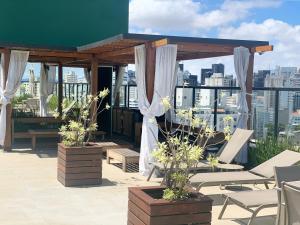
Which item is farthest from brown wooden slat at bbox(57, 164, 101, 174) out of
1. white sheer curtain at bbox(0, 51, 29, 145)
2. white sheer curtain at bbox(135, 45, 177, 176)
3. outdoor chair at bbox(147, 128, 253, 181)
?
white sheer curtain at bbox(0, 51, 29, 145)

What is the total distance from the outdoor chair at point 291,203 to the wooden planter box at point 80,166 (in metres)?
3.81

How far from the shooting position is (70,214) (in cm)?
560

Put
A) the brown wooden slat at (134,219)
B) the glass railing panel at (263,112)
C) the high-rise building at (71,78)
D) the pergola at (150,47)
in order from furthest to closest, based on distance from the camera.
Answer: the high-rise building at (71,78), the glass railing panel at (263,112), the pergola at (150,47), the brown wooden slat at (134,219)

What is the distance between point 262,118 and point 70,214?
5306mm

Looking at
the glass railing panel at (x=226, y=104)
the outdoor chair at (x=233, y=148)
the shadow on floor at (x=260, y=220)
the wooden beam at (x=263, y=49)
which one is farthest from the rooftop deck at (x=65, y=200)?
the glass railing panel at (x=226, y=104)

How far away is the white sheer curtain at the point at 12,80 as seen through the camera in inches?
428

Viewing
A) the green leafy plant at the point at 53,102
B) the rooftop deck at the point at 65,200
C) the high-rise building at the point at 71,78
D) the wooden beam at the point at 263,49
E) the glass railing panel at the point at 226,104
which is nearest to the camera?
the rooftop deck at the point at 65,200

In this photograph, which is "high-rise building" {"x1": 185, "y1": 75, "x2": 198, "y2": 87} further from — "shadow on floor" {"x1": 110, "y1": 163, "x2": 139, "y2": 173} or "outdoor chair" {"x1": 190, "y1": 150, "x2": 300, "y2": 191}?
"outdoor chair" {"x1": 190, "y1": 150, "x2": 300, "y2": 191}

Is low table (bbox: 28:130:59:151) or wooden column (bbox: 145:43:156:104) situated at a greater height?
wooden column (bbox: 145:43:156:104)

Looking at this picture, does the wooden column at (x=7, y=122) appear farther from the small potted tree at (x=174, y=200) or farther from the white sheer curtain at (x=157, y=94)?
the small potted tree at (x=174, y=200)

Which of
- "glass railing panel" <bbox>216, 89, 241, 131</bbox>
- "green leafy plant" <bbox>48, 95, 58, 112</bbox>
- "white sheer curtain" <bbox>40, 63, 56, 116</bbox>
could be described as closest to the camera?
"glass railing panel" <bbox>216, 89, 241, 131</bbox>

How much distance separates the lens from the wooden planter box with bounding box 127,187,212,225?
3.97 meters

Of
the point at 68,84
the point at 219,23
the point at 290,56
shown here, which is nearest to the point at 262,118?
the point at 68,84

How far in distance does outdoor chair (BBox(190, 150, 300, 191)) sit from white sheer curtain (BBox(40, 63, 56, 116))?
10284mm
